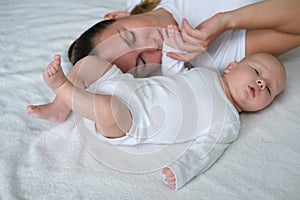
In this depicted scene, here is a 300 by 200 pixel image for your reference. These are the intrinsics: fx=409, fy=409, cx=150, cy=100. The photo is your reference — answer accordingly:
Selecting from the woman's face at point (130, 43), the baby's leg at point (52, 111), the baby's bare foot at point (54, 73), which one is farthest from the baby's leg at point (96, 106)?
the woman's face at point (130, 43)

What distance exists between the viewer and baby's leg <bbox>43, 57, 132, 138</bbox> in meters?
0.89

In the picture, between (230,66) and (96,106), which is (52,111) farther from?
(230,66)

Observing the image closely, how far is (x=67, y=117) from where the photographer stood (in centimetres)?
103

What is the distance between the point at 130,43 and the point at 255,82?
349 mm

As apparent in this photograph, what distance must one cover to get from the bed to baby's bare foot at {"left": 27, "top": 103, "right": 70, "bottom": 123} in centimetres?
2

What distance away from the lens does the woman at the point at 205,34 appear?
3.45ft

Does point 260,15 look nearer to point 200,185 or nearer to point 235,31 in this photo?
point 235,31

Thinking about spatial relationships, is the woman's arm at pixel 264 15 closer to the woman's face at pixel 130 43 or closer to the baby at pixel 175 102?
the baby at pixel 175 102

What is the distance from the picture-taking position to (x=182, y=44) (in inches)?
41.7

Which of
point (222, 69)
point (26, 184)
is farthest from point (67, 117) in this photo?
Result: point (222, 69)

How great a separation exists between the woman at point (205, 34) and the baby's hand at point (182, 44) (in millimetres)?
15

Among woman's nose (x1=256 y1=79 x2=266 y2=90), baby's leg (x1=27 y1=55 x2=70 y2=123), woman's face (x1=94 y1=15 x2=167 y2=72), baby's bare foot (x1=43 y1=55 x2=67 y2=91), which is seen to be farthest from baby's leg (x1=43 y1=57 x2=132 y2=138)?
woman's nose (x1=256 y1=79 x2=266 y2=90)

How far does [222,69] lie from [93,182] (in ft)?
1.83

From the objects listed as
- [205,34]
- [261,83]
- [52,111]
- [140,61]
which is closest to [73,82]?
[52,111]
